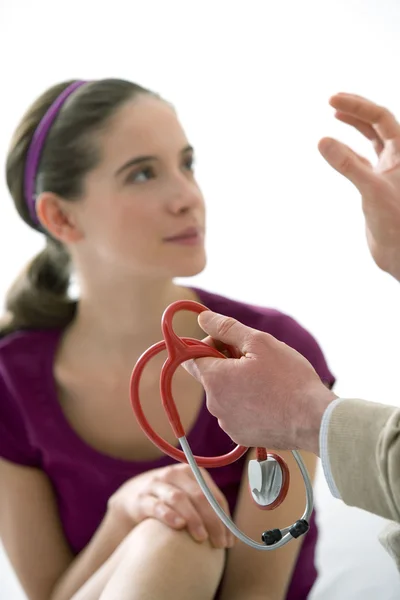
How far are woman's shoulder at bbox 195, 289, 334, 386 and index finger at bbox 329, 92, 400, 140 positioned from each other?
0.39m

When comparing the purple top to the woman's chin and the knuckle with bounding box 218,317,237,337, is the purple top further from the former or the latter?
the knuckle with bounding box 218,317,237,337

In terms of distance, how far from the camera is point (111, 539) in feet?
3.57

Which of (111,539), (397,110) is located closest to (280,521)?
(111,539)

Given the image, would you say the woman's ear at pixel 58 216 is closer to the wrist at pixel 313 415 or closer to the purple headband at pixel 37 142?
the purple headband at pixel 37 142

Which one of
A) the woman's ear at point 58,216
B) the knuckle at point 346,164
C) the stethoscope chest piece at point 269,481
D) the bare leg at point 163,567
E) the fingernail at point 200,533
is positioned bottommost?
the bare leg at point 163,567

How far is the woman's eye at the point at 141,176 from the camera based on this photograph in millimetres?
1095

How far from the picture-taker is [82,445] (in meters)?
1.19

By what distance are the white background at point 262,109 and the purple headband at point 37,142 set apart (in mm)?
606

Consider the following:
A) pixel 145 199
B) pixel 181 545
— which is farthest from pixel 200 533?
pixel 145 199

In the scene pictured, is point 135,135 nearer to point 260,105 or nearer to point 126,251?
point 126,251

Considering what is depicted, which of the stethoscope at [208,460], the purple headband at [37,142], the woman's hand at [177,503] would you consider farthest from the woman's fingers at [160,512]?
the purple headband at [37,142]

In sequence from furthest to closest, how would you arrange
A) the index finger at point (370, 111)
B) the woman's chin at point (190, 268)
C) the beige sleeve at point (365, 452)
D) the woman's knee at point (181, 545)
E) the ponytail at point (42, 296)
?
the ponytail at point (42, 296)
the woman's chin at point (190, 268)
the woman's knee at point (181, 545)
the index finger at point (370, 111)
the beige sleeve at point (365, 452)

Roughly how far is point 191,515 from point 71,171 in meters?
0.50

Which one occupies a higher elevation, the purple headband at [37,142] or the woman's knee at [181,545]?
the purple headband at [37,142]
